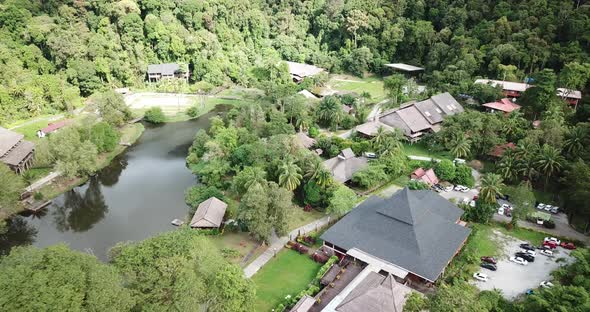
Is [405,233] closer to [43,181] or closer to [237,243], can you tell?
[237,243]

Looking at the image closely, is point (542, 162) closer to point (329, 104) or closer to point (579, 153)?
point (579, 153)

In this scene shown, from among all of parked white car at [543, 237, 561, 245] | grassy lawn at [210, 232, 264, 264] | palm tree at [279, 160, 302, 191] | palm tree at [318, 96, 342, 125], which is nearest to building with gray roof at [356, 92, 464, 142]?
palm tree at [318, 96, 342, 125]

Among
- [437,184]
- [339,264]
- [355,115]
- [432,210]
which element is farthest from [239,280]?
[355,115]

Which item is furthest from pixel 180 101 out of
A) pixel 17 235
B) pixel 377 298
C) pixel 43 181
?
pixel 377 298

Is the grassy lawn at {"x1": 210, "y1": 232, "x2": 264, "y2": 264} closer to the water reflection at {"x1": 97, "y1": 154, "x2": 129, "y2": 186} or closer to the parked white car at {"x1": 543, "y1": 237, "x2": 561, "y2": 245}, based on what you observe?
the water reflection at {"x1": 97, "y1": 154, "x2": 129, "y2": 186}

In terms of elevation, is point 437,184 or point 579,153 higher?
point 579,153

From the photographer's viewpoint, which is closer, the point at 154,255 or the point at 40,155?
the point at 154,255

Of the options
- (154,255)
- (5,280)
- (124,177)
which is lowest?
(124,177)
